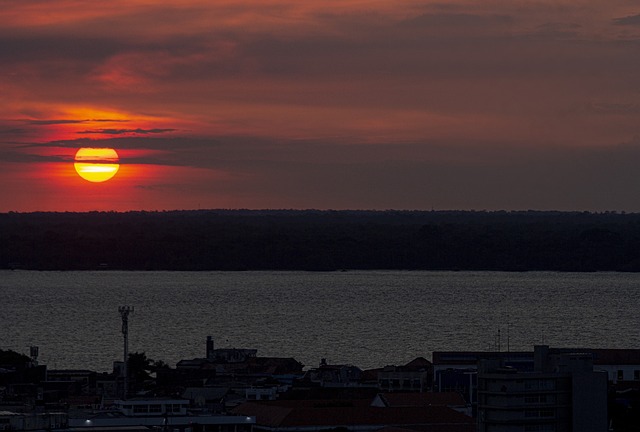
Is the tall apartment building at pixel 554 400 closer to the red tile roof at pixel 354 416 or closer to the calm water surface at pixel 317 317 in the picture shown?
the red tile roof at pixel 354 416

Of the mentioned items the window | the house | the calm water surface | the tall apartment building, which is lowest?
the tall apartment building

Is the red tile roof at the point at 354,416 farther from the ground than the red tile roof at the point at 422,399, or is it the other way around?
the red tile roof at the point at 422,399

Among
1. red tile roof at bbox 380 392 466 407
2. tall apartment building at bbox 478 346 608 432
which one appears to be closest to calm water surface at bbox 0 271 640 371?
red tile roof at bbox 380 392 466 407

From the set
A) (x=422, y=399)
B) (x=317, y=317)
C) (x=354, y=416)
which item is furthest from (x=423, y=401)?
(x=317, y=317)

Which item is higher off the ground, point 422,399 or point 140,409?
point 422,399

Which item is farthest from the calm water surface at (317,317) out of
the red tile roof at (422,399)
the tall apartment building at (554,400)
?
the tall apartment building at (554,400)

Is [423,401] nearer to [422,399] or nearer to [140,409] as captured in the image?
[422,399]

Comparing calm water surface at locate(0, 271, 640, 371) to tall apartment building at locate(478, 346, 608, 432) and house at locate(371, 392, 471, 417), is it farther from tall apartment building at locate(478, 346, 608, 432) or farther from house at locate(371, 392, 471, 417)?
tall apartment building at locate(478, 346, 608, 432)

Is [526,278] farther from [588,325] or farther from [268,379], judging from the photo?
[268,379]
